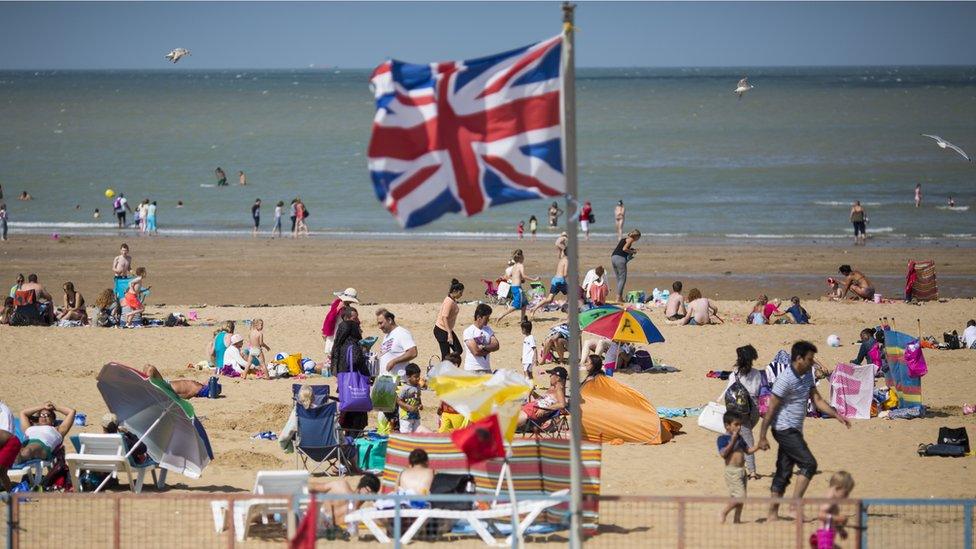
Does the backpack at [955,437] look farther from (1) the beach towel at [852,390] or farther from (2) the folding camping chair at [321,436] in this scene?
(2) the folding camping chair at [321,436]

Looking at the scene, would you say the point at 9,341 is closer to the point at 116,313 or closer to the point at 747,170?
the point at 116,313

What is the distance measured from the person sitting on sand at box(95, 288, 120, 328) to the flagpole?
46.8 feet

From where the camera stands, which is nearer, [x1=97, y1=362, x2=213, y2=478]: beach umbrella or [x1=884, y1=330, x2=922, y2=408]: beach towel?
[x1=97, y1=362, x2=213, y2=478]: beach umbrella

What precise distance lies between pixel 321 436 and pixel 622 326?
5043 mm

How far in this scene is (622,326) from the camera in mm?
15062

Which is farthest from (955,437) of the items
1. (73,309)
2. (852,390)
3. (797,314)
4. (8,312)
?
(8,312)

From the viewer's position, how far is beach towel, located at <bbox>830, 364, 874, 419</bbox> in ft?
45.1

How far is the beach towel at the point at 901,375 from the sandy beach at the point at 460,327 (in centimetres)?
30

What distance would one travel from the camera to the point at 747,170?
2496 inches

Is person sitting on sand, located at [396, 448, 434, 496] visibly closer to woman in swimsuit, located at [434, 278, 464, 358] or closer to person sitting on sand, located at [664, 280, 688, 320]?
woman in swimsuit, located at [434, 278, 464, 358]

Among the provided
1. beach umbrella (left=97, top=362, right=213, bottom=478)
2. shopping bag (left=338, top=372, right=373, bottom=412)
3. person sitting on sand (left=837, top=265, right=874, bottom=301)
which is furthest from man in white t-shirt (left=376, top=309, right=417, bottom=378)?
person sitting on sand (left=837, top=265, right=874, bottom=301)

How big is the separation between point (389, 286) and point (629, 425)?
14.7 metres

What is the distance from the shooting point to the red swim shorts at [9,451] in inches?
399

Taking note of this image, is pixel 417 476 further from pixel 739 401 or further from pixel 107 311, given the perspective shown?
pixel 107 311
